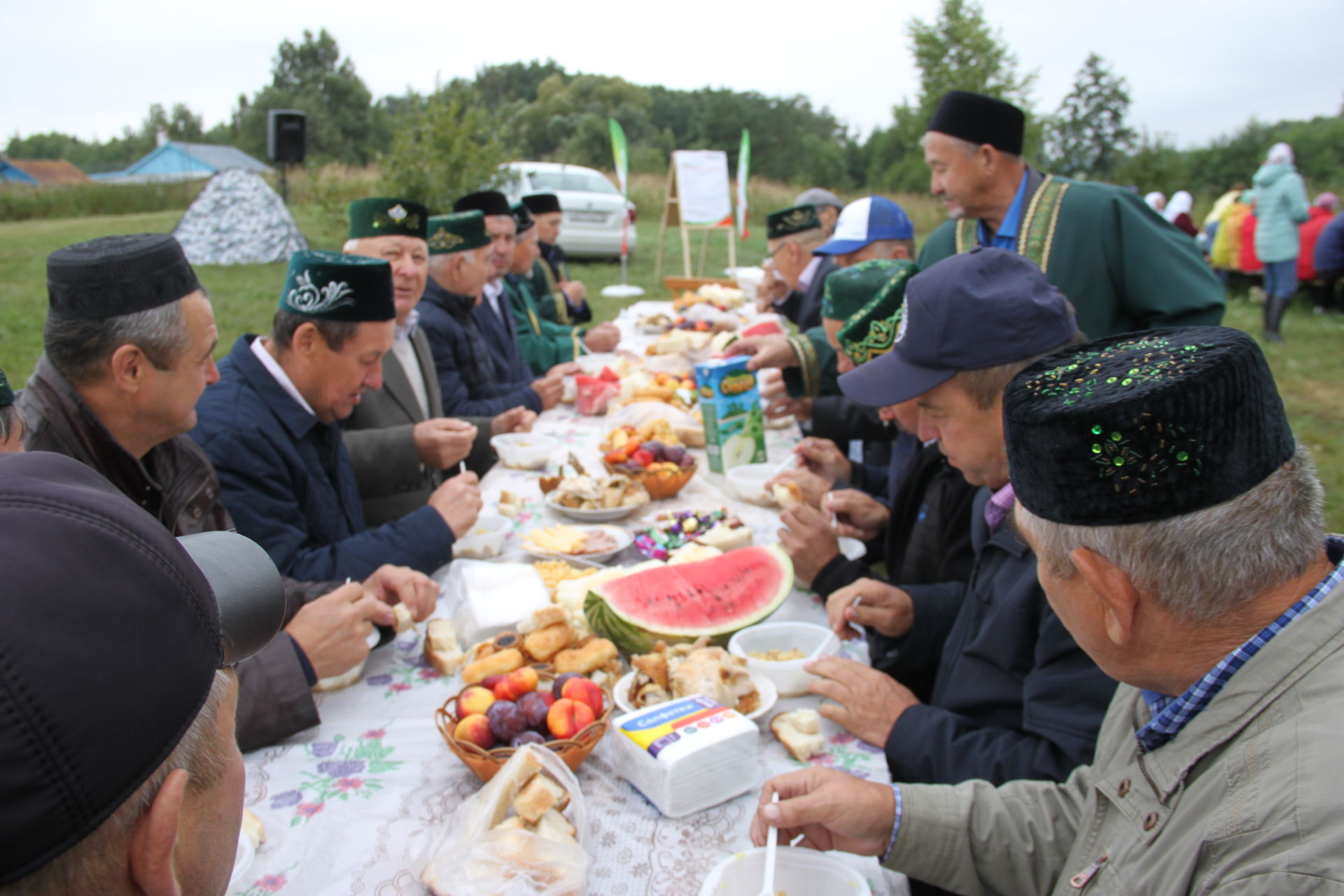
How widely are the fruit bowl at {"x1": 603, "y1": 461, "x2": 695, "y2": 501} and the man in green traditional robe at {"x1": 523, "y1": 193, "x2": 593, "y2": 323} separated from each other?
4.91 meters

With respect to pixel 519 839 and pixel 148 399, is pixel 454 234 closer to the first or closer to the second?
pixel 148 399

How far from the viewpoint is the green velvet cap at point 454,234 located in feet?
15.8

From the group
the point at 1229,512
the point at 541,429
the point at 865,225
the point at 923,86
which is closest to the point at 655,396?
the point at 541,429

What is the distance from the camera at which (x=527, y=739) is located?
5.29 feet

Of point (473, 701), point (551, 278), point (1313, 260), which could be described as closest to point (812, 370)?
point (473, 701)

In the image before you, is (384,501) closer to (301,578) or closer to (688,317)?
(301,578)

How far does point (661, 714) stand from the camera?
1.68 metres

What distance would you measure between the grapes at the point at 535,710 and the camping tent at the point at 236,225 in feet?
48.9

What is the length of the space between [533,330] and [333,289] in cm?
412

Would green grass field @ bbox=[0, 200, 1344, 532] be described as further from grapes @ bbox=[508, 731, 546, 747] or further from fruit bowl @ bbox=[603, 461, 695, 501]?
grapes @ bbox=[508, 731, 546, 747]

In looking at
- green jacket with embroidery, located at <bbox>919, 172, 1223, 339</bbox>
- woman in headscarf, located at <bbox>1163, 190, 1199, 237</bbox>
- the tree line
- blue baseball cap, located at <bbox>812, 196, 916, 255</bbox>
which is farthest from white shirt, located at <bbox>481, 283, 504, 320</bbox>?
the tree line

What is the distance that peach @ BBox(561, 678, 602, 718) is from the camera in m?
1.73

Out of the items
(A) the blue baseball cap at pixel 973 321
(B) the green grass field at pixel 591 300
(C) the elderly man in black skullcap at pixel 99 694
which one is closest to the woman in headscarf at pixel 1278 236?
(B) the green grass field at pixel 591 300

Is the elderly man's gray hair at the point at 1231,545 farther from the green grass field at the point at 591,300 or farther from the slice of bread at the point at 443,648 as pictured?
the green grass field at the point at 591,300
